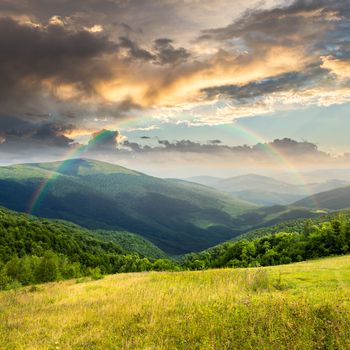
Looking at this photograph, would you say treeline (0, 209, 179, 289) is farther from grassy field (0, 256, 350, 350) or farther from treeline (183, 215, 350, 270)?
grassy field (0, 256, 350, 350)

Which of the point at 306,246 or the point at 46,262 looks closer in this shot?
the point at 306,246

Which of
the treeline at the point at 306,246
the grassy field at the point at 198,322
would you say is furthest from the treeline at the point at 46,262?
the grassy field at the point at 198,322

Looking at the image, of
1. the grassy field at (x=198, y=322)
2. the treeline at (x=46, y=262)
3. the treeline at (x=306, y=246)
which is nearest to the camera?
the grassy field at (x=198, y=322)

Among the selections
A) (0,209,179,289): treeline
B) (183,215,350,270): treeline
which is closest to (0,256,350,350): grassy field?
(183,215,350,270): treeline

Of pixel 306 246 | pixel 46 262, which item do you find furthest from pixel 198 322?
pixel 46 262

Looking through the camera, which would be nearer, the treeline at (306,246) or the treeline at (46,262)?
the treeline at (306,246)

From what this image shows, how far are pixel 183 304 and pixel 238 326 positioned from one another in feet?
12.1

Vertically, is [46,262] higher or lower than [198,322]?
lower

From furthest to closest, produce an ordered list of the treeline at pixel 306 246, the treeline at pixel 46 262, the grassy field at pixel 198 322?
the treeline at pixel 46 262
the treeline at pixel 306 246
the grassy field at pixel 198 322

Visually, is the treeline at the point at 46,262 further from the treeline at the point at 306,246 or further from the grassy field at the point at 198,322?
the grassy field at the point at 198,322

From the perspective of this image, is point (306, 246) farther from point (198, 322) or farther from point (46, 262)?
point (46, 262)

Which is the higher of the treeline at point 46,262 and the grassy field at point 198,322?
the grassy field at point 198,322

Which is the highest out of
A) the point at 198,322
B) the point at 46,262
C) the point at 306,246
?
the point at 198,322

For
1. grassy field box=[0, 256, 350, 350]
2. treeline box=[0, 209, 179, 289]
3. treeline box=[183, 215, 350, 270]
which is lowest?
treeline box=[0, 209, 179, 289]
